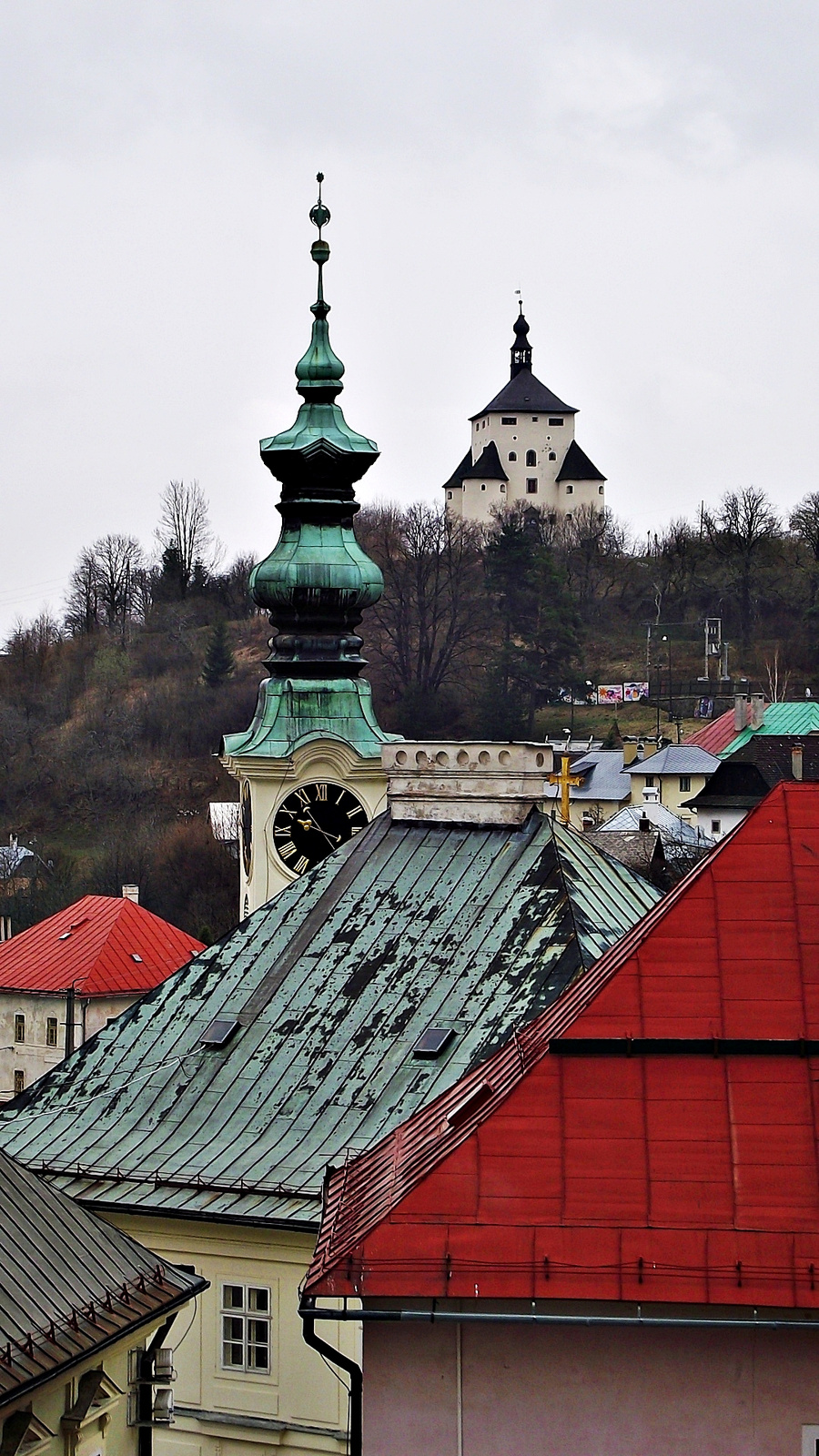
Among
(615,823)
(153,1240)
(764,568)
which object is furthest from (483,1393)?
(764,568)

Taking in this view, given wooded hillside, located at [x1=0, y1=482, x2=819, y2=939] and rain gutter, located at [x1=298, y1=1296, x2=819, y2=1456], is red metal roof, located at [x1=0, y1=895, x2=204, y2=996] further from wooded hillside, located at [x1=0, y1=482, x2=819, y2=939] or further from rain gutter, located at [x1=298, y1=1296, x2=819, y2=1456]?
rain gutter, located at [x1=298, y1=1296, x2=819, y2=1456]

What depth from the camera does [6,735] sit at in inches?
4606

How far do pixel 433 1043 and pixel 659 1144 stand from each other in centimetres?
992

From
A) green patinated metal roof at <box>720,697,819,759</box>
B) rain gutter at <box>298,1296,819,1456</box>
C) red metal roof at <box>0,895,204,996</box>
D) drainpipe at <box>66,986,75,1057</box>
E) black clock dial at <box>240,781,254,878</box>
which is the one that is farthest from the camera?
green patinated metal roof at <box>720,697,819,759</box>

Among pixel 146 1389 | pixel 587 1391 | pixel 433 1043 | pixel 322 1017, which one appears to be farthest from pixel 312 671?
pixel 587 1391

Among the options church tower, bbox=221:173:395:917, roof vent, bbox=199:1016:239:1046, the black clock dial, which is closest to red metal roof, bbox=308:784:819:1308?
roof vent, bbox=199:1016:239:1046

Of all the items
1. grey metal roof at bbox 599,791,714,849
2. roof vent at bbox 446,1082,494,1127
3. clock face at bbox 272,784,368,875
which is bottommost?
roof vent at bbox 446,1082,494,1127

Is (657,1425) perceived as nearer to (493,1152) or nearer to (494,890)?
(493,1152)

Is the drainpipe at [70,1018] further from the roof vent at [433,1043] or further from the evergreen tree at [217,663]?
the evergreen tree at [217,663]

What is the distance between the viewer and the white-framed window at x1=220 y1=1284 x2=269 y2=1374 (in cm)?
2219

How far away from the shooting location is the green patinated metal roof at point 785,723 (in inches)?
3831

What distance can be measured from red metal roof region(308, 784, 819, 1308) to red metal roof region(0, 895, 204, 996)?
50389 millimetres

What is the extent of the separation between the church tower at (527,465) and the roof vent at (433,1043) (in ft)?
418

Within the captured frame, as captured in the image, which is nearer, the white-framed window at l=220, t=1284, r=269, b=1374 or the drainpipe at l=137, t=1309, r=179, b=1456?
the drainpipe at l=137, t=1309, r=179, b=1456
